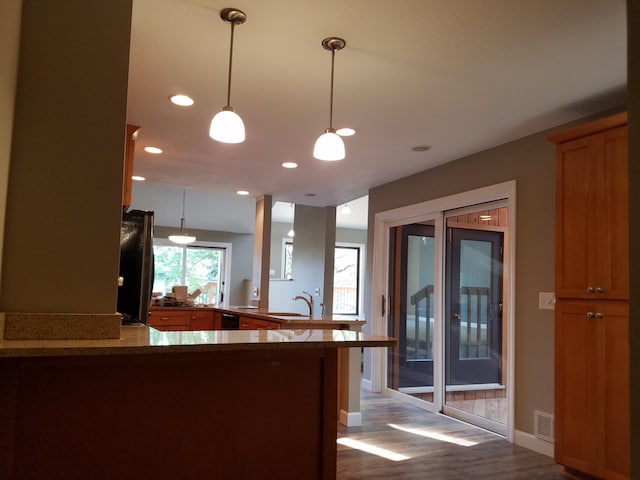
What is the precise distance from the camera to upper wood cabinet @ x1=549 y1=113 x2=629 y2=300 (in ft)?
9.54

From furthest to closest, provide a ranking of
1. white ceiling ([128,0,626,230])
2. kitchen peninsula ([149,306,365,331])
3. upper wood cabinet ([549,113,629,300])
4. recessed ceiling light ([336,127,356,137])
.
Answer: kitchen peninsula ([149,306,365,331]) → recessed ceiling light ([336,127,356,137]) → upper wood cabinet ([549,113,629,300]) → white ceiling ([128,0,626,230])

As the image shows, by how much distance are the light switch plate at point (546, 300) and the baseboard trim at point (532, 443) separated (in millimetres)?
936

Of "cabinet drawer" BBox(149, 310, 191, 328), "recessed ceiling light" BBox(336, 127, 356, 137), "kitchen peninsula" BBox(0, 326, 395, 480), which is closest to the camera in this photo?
"kitchen peninsula" BBox(0, 326, 395, 480)

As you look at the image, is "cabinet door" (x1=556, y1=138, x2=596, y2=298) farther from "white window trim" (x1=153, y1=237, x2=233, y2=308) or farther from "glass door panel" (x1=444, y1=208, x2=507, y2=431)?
"white window trim" (x1=153, y1=237, x2=233, y2=308)

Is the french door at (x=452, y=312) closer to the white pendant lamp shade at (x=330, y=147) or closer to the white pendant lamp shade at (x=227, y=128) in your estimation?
the white pendant lamp shade at (x=330, y=147)

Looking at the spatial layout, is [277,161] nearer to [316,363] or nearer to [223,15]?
[223,15]

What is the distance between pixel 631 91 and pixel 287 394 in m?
1.58

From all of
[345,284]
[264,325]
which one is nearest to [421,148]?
[264,325]

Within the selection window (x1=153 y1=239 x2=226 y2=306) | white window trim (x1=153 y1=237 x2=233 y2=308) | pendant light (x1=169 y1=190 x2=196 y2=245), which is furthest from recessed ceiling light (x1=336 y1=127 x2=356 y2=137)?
white window trim (x1=153 y1=237 x2=233 y2=308)

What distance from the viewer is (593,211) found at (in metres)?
3.06

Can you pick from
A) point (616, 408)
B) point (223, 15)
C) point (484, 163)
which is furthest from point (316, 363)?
point (484, 163)

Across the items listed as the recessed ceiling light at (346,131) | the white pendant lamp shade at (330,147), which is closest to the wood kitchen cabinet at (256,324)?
the recessed ceiling light at (346,131)

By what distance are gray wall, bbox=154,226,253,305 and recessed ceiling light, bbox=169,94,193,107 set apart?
23.8ft

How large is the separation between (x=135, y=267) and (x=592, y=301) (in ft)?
9.99
